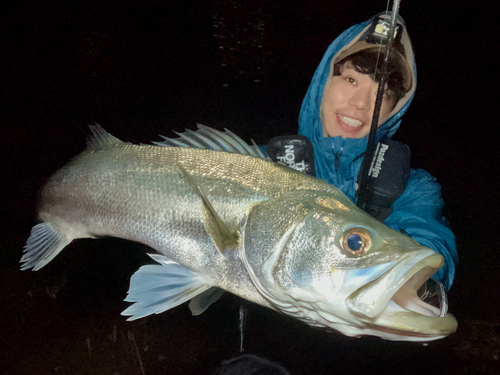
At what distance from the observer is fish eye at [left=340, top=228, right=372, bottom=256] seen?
2.23 ft

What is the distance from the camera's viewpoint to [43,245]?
1296 mm

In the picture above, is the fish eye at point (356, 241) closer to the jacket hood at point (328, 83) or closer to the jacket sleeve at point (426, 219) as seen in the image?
the jacket sleeve at point (426, 219)

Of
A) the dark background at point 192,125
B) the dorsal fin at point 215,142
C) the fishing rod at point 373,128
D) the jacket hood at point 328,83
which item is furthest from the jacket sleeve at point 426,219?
the dark background at point 192,125

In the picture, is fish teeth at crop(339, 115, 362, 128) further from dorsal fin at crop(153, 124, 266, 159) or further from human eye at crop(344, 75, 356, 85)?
dorsal fin at crop(153, 124, 266, 159)

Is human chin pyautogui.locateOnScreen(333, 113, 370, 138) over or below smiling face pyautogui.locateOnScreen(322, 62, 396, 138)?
below

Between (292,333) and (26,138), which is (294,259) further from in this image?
(26,138)

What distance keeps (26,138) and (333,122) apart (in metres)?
3.87

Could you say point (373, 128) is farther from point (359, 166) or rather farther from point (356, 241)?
point (356, 241)

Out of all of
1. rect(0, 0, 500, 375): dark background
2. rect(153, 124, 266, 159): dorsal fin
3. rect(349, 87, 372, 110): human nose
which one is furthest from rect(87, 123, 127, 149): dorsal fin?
rect(349, 87, 372, 110): human nose

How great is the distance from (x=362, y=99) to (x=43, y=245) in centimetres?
190

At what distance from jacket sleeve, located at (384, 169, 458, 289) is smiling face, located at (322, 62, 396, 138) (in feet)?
1.50

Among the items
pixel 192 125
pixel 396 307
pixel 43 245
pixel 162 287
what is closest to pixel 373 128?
pixel 396 307

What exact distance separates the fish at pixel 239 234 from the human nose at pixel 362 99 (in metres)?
0.87

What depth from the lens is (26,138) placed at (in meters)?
3.41
